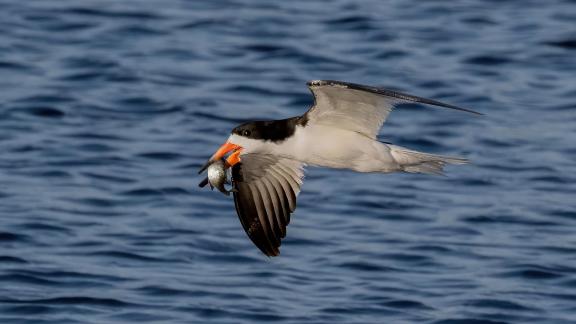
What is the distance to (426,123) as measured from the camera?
1761cm

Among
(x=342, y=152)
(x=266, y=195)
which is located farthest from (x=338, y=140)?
(x=266, y=195)

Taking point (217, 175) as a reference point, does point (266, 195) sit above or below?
below

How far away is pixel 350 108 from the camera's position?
32.7 ft

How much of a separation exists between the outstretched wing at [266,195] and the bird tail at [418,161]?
110 cm

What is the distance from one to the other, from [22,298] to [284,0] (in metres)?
10.4

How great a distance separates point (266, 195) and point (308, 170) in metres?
4.92

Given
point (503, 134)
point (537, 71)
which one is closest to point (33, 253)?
point (503, 134)

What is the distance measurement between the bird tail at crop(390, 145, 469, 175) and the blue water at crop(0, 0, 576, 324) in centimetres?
285

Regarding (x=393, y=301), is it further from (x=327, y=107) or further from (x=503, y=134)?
(x=503, y=134)

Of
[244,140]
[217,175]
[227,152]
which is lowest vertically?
[217,175]

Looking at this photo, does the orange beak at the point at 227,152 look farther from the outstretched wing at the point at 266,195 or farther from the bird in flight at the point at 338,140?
the outstretched wing at the point at 266,195

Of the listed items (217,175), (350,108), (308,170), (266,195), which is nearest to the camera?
(350,108)

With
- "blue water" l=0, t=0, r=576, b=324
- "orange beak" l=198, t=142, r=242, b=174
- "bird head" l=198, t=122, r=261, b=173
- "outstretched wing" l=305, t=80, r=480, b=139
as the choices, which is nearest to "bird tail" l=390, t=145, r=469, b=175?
"outstretched wing" l=305, t=80, r=480, b=139

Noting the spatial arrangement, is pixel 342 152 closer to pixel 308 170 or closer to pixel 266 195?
pixel 266 195
